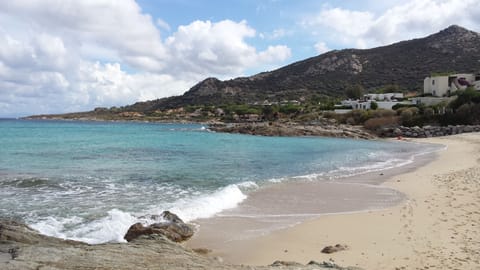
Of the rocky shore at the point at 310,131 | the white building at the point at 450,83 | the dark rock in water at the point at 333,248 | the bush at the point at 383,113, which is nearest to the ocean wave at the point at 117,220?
Answer: the dark rock in water at the point at 333,248

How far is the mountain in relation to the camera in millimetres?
122812

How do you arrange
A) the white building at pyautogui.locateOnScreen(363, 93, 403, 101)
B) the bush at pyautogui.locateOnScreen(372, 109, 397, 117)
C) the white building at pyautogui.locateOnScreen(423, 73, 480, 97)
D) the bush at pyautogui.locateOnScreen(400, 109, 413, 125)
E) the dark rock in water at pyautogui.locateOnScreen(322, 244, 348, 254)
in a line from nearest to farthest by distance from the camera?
the dark rock in water at pyautogui.locateOnScreen(322, 244, 348, 254) → the bush at pyautogui.locateOnScreen(400, 109, 413, 125) → the bush at pyautogui.locateOnScreen(372, 109, 397, 117) → the white building at pyautogui.locateOnScreen(423, 73, 480, 97) → the white building at pyautogui.locateOnScreen(363, 93, 403, 101)

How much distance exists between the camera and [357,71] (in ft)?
456

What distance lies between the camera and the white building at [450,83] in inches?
3046

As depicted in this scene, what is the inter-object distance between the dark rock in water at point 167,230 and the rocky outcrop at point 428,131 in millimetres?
55446

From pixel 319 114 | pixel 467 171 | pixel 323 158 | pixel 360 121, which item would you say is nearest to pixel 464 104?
pixel 360 121

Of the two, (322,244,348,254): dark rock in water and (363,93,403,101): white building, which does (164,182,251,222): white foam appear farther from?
(363,93,403,101): white building

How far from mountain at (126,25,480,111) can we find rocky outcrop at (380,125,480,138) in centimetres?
A: 5616

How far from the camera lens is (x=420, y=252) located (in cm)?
877

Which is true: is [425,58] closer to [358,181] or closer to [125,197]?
[358,181]

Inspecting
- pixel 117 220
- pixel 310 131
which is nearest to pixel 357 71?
pixel 310 131

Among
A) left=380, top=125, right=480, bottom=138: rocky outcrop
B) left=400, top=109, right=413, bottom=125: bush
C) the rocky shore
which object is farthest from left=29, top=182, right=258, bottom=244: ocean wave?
left=400, top=109, right=413, bottom=125: bush

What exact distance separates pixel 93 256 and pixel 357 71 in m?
142

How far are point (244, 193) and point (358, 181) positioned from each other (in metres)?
6.65
